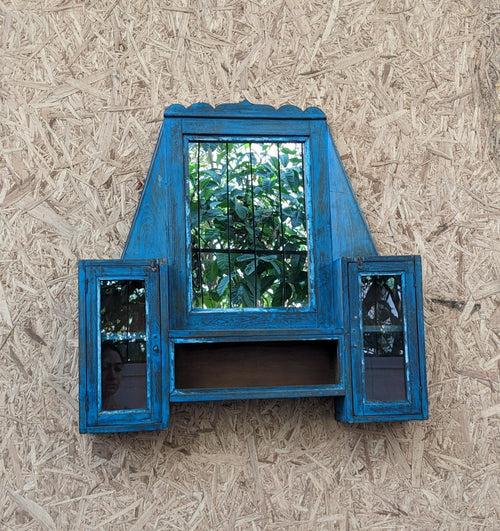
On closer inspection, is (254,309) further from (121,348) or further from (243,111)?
(243,111)

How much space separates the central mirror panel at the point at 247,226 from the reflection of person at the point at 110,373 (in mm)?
239

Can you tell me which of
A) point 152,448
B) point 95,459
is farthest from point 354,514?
point 95,459

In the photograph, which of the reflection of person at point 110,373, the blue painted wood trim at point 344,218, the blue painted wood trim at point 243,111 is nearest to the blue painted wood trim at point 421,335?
the blue painted wood trim at point 344,218

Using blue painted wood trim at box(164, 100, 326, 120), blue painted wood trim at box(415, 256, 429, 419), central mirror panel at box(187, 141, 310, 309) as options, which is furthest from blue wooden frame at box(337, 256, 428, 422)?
blue painted wood trim at box(164, 100, 326, 120)

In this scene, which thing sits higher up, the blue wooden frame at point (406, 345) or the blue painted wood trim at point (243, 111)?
the blue painted wood trim at point (243, 111)

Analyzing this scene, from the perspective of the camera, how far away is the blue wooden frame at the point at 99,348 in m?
1.85

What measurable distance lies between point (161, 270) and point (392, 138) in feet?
2.45

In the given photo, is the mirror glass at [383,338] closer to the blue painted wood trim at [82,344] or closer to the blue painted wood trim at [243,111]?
the blue painted wood trim at [243,111]

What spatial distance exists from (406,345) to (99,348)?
731mm

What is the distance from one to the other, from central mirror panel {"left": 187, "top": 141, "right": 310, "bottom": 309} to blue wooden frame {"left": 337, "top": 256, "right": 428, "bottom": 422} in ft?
0.46

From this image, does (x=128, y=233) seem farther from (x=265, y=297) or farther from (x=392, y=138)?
(x=392, y=138)

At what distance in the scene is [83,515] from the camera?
77.6 inches

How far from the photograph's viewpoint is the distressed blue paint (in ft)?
6.16

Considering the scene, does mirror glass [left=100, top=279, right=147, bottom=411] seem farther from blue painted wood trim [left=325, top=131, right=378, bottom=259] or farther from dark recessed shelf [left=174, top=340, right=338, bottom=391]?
blue painted wood trim [left=325, top=131, right=378, bottom=259]
